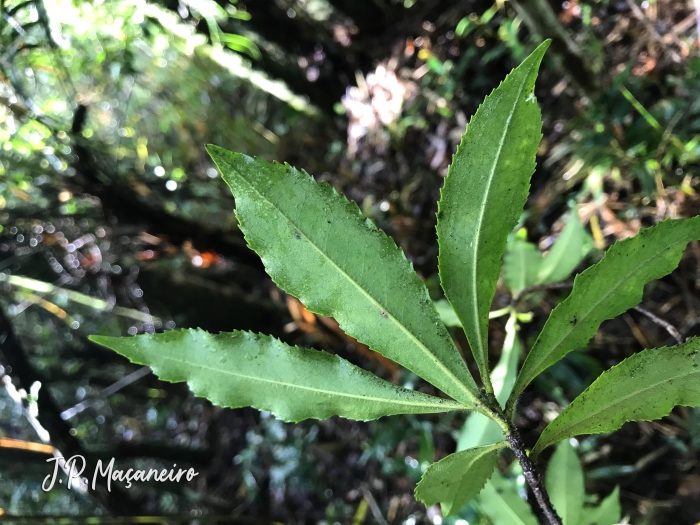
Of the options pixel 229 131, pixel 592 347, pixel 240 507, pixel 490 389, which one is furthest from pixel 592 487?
pixel 229 131

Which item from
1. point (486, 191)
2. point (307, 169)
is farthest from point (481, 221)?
point (307, 169)

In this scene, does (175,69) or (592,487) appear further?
(175,69)

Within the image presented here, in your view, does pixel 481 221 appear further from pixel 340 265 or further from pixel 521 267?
pixel 521 267

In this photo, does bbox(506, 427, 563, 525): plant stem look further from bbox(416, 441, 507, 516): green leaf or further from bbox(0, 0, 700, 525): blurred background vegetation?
bbox(0, 0, 700, 525): blurred background vegetation

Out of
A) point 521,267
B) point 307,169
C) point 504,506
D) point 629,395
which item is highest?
point 629,395

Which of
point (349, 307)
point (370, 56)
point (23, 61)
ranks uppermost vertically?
point (349, 307)

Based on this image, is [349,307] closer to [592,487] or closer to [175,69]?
[592,487]
